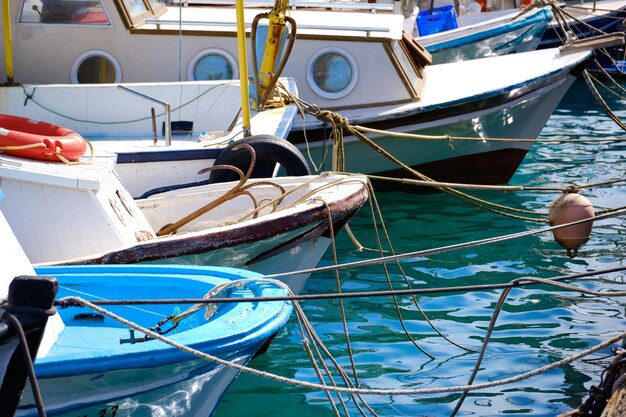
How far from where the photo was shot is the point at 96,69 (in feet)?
33.2

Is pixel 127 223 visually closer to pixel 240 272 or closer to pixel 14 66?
pixel 240 272

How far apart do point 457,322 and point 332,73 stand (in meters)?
4.10

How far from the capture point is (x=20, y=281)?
3.42 m

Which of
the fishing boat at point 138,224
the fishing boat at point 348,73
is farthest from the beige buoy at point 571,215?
the fishing boat at point 348,73

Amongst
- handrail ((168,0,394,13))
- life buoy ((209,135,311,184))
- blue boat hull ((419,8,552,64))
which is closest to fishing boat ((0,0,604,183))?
handrail ((168,0,394,13))

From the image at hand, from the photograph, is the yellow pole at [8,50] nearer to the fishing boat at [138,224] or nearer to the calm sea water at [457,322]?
the fishing boat at [138,224]

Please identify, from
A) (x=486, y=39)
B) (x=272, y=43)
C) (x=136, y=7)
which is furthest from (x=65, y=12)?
(x=486, y=39)

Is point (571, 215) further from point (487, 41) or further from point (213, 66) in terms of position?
Answer: point (487, 41)

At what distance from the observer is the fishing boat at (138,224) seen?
5.95 meters

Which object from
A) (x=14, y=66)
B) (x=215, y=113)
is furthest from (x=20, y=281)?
(x=14, y=66)

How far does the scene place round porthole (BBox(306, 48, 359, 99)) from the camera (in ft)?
34.2

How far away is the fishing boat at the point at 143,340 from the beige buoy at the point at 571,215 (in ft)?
9.33

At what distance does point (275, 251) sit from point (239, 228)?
41 cm

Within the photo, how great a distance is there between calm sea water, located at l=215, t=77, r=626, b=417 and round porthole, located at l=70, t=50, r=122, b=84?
2.96 metres
